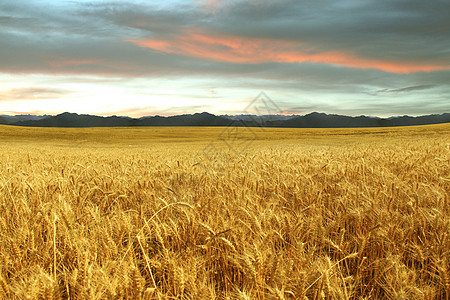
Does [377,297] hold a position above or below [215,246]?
below

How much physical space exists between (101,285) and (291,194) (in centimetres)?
255

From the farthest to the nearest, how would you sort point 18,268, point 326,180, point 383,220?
point 326,180, point 383,220, point 18,268

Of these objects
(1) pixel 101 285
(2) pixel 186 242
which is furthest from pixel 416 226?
(1) pixel 101 285

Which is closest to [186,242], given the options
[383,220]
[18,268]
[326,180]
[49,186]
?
[18,268]

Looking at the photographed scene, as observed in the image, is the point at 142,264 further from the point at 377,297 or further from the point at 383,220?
the point at 383,220

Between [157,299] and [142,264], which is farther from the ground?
[157,299]

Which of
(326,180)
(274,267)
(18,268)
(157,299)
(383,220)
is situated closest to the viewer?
(157,299)

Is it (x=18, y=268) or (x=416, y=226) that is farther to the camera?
(x=416, y=226)

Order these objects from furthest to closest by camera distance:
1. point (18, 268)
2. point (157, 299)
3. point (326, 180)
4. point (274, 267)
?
point (326, 180)
point (18, 268)
point (274, 267)
point (157, 299)

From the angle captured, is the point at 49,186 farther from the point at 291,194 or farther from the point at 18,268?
the point at 291,194

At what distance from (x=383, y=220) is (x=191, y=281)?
5.80ft

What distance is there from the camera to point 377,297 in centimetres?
153

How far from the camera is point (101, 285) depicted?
4.05 feet

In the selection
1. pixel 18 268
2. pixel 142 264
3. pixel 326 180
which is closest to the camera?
pixel 18 268
